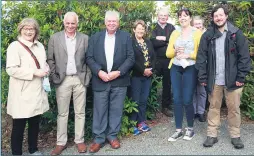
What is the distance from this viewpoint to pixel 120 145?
5.61 meters

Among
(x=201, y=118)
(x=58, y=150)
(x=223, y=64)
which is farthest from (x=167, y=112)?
(x=58, y=150)

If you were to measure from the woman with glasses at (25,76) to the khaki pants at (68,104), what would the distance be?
13.4 inches

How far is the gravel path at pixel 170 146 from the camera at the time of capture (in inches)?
210

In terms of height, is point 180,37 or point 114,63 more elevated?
point 180,37

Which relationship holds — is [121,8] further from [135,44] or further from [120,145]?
[120,145]

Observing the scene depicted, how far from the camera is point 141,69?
5773 millimetres

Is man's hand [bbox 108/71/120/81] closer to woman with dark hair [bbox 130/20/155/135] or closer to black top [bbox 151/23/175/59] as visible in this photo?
woman with dark hair [bbox 130/20/155/135]

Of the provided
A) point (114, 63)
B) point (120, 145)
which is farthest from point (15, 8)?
point (120, 145)

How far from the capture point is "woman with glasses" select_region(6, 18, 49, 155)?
4.84 m

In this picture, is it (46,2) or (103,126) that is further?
(46,2)

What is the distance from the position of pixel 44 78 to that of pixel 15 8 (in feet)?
5.58

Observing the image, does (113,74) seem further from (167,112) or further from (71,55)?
(167,112)

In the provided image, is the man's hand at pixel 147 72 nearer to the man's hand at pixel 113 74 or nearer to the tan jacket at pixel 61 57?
the man's hand at pixel 113 74

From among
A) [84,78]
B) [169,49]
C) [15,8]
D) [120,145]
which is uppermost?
[15,8]
